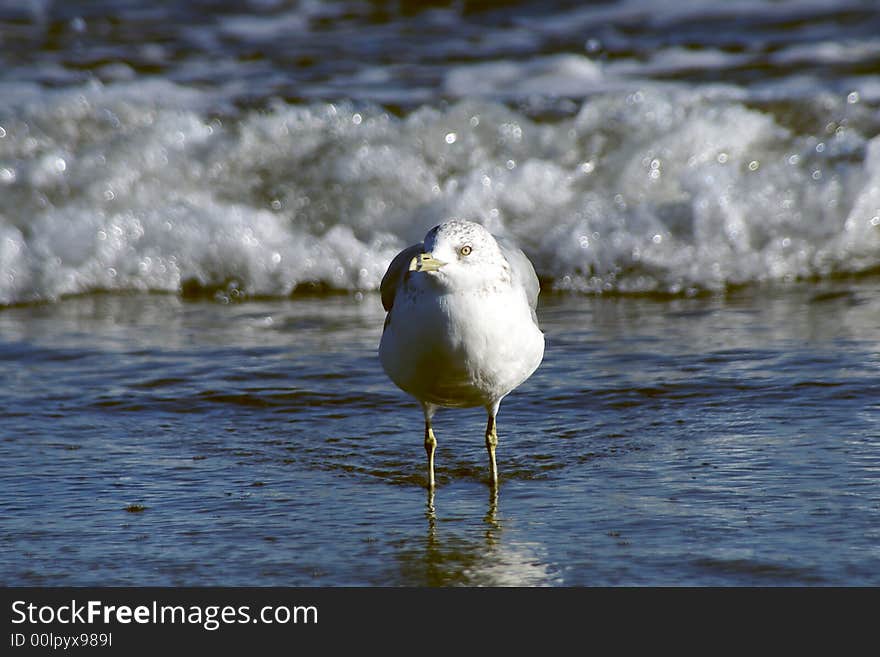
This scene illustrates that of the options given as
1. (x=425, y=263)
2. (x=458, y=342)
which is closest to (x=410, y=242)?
(x=458, y=342)

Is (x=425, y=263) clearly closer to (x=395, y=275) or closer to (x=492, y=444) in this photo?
(x=395, y=275)

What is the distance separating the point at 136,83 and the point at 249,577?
30.5ft

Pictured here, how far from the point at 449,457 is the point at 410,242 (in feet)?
14.8

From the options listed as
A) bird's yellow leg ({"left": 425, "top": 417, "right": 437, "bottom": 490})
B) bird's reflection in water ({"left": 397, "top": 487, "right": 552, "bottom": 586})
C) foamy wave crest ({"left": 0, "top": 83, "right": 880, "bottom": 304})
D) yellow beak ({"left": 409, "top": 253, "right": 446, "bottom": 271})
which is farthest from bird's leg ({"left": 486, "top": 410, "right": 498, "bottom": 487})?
foamy wave crest ({"left": 0, "top": 83, "right": 880, "bottom": 304})

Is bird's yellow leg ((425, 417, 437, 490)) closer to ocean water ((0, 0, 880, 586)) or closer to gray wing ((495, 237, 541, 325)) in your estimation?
ocean water ((0, 0, 880, 586))

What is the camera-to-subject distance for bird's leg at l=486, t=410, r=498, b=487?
495 centimetres

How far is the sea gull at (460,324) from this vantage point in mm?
4289

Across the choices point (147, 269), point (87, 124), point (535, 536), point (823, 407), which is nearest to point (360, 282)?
point (147, 269)

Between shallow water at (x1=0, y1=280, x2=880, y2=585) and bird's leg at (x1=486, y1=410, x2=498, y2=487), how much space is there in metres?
0.06

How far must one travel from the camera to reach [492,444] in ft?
16.7

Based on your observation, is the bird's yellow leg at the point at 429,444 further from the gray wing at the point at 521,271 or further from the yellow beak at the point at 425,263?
the yellow beak at the point at 425,263

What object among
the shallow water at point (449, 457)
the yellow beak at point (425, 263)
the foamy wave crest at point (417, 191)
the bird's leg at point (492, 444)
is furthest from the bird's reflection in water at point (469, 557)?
the foamy wave crest at point (417, 191)

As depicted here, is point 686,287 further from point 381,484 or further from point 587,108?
point 381,484

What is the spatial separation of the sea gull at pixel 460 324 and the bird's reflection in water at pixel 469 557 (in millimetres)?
470
